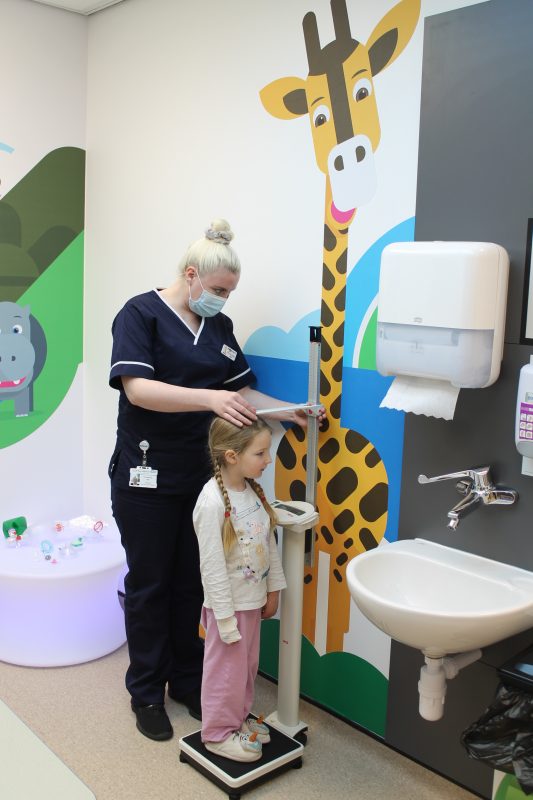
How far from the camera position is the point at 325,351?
257 cm

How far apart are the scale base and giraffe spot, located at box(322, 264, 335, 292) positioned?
1.38 m

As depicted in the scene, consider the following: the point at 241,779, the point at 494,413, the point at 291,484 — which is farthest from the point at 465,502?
the point at 241,779

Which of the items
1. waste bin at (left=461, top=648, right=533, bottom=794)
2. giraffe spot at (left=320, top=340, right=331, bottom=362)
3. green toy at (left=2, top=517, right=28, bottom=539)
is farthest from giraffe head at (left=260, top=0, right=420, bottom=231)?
green toy at (left=2, top=517, right=28, bottom=539)

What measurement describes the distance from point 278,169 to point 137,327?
0.72 m

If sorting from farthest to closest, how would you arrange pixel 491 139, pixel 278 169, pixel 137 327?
pixel 278 169
pixel 137 327
pixel 491 139

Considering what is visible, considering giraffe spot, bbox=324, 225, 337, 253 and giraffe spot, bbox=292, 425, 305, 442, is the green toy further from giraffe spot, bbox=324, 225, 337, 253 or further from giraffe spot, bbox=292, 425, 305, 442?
giraffe spot, bbox=324, 225, 337, 253

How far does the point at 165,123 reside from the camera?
3.06 meters

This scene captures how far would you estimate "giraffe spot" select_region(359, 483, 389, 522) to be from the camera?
8.02ft

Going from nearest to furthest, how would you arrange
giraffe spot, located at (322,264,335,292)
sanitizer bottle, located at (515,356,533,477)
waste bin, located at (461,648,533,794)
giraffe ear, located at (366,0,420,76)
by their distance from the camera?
1. waste bin, located at (461,648,533,794)
2. sanitizer bottle, located at (515,356,533,477)
3. giraffe ear, located at (366,0,420,76)
4. giraffe spot, located at (322,264,335,292)

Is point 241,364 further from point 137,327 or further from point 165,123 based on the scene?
point 165,123

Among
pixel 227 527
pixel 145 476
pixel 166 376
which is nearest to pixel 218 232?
pixel 166 376

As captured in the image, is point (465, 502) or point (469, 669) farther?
point (469, 669)

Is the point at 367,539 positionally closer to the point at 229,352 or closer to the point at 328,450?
the point at 328,450

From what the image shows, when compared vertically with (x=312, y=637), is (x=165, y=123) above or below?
above
